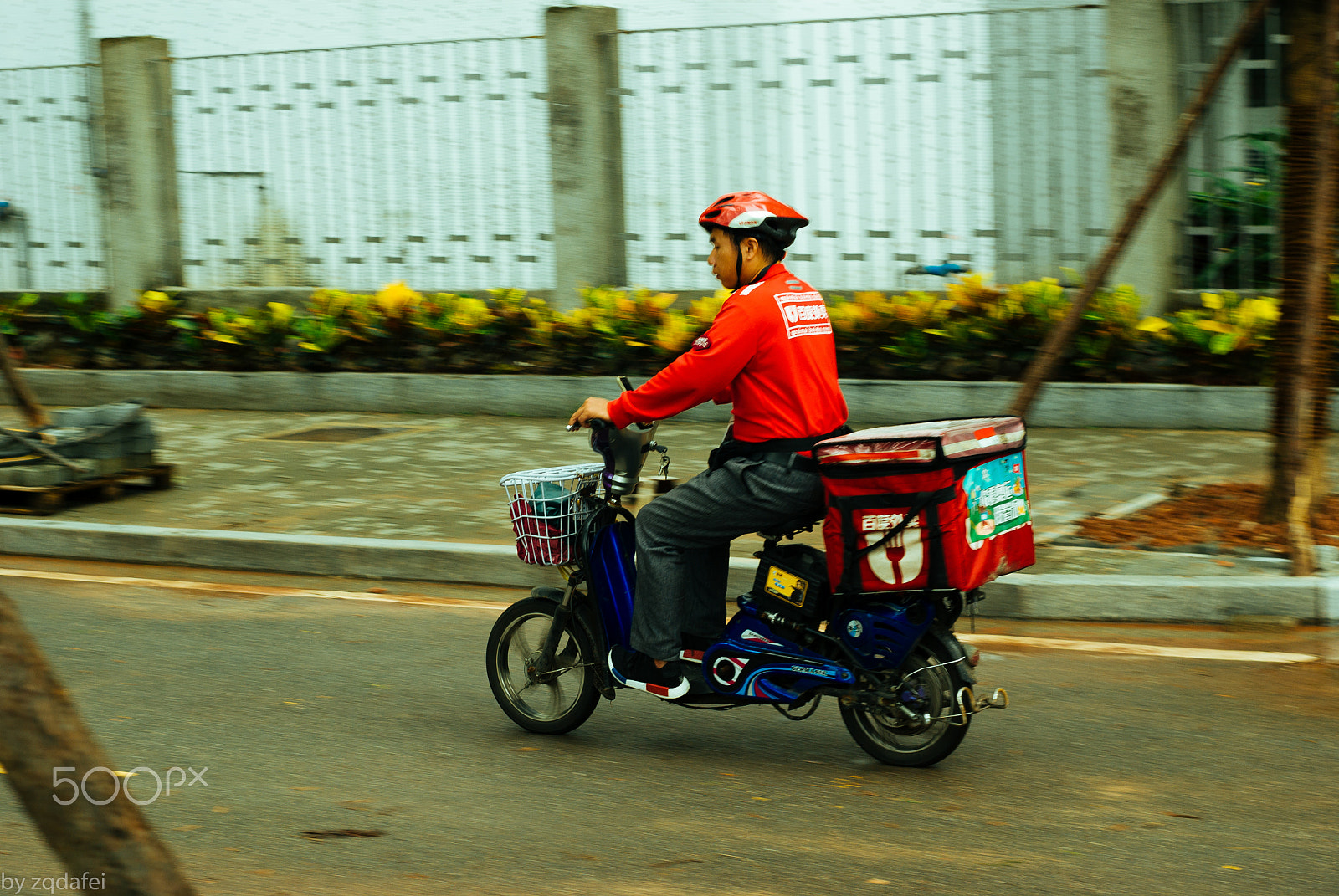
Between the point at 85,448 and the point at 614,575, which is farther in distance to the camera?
→ the point at 85,448

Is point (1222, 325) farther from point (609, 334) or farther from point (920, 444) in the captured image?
point (920, 444)

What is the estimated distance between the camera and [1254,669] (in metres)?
5.63

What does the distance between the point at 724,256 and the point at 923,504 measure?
42.0 inches

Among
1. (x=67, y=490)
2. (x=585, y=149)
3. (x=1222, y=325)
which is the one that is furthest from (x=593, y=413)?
(x=585, y=149)

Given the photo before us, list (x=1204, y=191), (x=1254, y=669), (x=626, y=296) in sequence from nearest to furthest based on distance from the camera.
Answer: (x=1254, y=669), (x=1204, y=191), (x=626, y=296)

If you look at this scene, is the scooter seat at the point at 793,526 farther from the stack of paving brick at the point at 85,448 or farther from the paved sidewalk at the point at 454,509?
the stack of paving brick at the point at 85,448

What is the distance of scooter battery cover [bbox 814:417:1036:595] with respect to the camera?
13.9 feet

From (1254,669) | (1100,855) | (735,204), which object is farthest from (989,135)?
(1100,855)

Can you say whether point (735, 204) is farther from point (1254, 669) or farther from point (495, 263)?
point (495, 263)

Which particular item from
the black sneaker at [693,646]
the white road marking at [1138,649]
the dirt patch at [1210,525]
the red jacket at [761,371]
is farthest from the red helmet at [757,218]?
the dirt patch at [1210,525]

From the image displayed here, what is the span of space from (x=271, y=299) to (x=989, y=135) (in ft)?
23.1

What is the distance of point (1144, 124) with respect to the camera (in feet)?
36.0

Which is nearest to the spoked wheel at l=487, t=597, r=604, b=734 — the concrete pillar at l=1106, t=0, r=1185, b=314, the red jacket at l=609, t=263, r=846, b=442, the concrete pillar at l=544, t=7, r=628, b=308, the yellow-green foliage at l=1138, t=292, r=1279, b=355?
the red jacket at l=609, t=263, r=846, b=442

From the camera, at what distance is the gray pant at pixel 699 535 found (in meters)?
4.54
